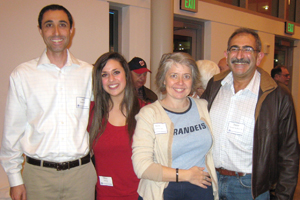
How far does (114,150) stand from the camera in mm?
1706

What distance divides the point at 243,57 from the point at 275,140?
0.62 metres

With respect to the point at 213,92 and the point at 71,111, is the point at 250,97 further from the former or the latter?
the point at 71,111

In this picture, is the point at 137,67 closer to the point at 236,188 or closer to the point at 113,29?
the point at 113,29

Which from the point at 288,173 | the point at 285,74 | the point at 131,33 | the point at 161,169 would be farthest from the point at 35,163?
the point at 285,74

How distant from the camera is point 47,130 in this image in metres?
1.67

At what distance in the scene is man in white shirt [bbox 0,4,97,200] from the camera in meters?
1.67

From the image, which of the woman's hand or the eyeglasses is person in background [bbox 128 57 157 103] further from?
the woman's hand

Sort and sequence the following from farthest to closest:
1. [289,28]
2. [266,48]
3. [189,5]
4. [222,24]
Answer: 1. [289,28]
2. [266,48]
3. [222,24]
4. [189,5]

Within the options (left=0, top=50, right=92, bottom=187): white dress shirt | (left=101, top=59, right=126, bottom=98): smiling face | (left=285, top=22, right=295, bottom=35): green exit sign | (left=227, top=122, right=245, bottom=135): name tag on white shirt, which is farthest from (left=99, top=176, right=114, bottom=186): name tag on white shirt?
(left=285, top=22, right=295, bottom=35): green exit sign

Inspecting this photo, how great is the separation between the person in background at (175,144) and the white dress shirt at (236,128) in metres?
0.16

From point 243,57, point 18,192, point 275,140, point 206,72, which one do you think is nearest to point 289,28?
point 206,72

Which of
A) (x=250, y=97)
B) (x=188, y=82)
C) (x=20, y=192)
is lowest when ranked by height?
(x=20, y=192)

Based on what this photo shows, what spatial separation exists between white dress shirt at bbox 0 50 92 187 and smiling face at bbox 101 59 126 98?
0.25 metres

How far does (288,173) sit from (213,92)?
0.77 metres
